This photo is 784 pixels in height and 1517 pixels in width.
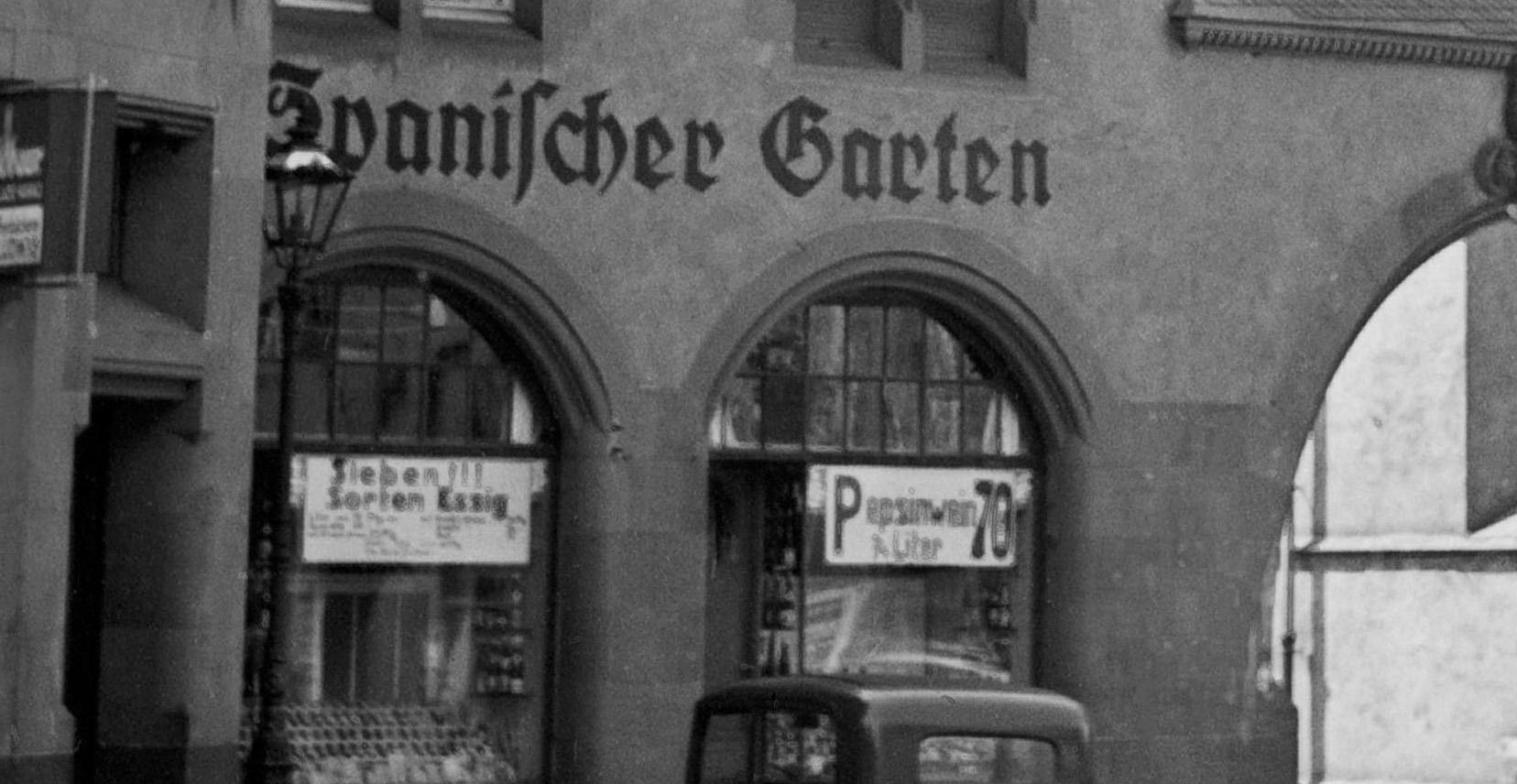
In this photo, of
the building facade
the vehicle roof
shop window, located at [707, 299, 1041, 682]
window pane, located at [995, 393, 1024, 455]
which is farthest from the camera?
window pane, located at [995, 393, 1024, 455]

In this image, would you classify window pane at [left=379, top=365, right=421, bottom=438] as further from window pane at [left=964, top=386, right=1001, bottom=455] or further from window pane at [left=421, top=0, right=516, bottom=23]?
window pane at [left=964, top=386, right=1001, bottom=455]

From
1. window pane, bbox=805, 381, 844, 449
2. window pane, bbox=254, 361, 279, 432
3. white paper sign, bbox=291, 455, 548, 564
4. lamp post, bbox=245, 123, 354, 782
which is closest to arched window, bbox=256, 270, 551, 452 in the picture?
window pane, bbox=254, 361, 279, 432

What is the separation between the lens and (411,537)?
69.2ft

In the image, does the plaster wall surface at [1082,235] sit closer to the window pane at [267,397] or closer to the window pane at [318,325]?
the window pane at [318,325]

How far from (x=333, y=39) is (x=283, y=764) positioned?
16.6ft

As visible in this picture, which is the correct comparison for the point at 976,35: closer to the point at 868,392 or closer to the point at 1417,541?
the point at 868,392

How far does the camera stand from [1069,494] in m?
22.8

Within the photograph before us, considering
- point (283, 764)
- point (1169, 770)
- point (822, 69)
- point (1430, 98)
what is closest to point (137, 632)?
point (283, 764)

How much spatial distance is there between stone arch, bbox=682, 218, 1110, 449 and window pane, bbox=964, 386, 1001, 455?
0.26 metres

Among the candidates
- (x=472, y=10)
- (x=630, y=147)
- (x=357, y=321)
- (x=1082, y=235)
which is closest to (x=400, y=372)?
(x=357, y=321)

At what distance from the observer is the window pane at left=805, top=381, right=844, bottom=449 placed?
22328 millimetres

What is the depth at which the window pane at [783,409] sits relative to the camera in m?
22.2

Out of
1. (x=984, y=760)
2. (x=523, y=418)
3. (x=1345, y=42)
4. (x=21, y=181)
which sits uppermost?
(x=1345, y=42)

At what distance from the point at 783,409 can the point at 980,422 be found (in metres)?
1.48
